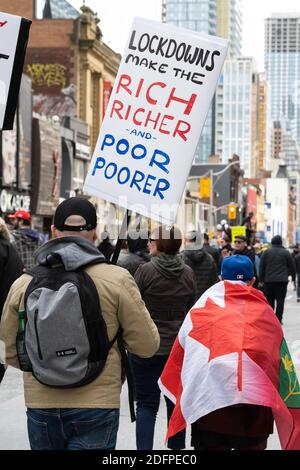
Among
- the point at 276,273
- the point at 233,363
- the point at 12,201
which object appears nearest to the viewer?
the point at 233,363

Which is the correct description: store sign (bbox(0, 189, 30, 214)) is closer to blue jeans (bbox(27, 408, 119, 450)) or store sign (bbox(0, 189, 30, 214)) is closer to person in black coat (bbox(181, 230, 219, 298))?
person in black coat (bbox(181, 230, 219, 298))

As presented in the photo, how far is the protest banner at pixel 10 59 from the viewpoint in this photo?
567cm

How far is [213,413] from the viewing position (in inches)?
165

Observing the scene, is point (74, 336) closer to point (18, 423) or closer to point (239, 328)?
point (239, 328)

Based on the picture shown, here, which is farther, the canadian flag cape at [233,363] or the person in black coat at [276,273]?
the person in black coat at [276,273]

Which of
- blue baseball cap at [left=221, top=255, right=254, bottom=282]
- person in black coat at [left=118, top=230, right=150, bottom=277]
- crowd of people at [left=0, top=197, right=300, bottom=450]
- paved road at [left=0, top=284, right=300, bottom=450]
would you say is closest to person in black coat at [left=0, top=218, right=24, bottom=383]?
paved road at [left=0, top=284, right=300, bottom=450]

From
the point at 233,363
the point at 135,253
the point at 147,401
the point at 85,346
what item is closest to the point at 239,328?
the point at 233,363

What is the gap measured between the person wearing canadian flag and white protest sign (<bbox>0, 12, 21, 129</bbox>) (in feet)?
7.58

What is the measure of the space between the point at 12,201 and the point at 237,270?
34.9 meters

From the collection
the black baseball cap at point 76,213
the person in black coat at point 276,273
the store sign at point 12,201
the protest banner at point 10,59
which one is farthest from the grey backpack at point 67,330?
the store sign at point 12,201

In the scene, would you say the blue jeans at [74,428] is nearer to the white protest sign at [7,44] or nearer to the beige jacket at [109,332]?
the beige jacket at [109,332]

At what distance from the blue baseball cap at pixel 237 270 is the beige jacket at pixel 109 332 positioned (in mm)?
600

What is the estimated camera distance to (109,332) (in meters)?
4.04
